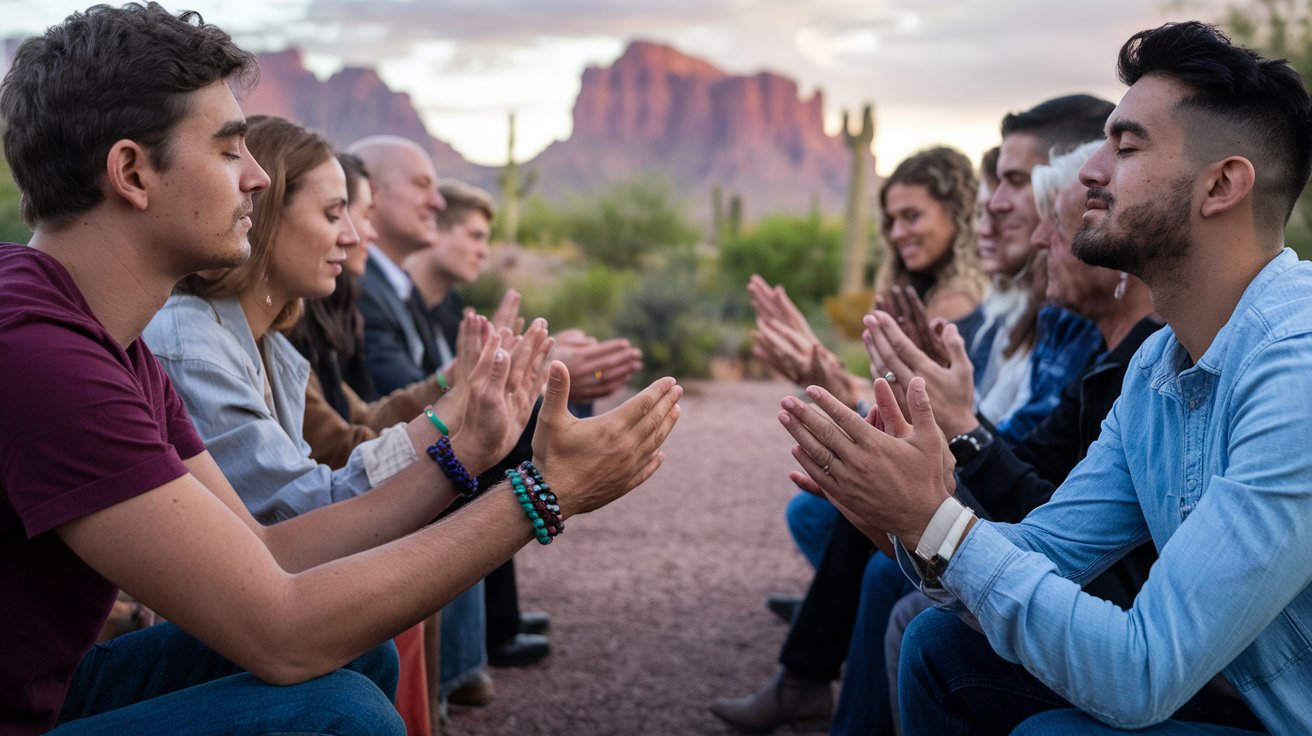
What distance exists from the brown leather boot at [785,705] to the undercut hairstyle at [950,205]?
5.97 ft

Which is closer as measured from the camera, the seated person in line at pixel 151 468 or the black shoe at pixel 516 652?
the seated person in line at pixel 151 468

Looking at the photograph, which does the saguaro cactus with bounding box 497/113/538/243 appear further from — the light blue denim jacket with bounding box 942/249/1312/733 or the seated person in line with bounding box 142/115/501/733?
the light blue denim jacket with bounding box 942/249/1312/733

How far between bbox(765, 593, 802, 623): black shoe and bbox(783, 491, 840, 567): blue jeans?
0.91m

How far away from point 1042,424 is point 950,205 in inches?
77.8

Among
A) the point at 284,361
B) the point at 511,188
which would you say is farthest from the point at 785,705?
the point at 511,188

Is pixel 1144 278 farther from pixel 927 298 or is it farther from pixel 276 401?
pixel 927 298

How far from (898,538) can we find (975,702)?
0.45 metres

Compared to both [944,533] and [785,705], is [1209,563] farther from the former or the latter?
[785,705]

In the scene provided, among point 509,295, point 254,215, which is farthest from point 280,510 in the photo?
point 509,295

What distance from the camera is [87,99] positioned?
6.44ft

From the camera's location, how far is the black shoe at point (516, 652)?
4551mm

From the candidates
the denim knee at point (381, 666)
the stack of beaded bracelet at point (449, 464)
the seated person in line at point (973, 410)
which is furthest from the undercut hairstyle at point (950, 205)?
the denim knee at point (381, 666)

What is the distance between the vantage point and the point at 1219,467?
6.18 feet

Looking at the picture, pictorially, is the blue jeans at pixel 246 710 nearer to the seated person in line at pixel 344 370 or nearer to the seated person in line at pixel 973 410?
the seated person in line at pixel 344 370
